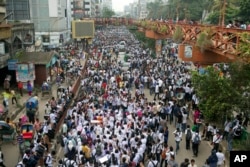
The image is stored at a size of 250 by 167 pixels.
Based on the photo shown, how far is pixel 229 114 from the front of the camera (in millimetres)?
Result: 13867

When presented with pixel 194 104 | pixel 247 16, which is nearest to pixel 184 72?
pixel 194 104

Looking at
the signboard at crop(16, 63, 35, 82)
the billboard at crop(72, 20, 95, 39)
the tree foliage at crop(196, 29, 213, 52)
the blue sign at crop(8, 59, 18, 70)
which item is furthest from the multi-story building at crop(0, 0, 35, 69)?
the billboard at crop(72, 20, 95, 39)

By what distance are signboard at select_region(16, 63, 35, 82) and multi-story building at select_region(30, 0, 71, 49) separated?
2365cm

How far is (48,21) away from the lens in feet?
155

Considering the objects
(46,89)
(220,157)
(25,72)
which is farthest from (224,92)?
(25,72)

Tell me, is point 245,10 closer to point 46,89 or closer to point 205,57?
point 205,57

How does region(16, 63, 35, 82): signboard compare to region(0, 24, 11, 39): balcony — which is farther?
region(16, 63, 35, 82): signboard

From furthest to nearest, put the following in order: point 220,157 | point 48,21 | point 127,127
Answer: point 48,21, point 127,127, point 220,157

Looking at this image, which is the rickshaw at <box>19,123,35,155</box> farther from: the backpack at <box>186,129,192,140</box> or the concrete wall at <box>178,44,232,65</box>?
the concrete wall at <box>178,44,232,65</box>

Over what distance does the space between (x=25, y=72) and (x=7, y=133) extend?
29.1ft

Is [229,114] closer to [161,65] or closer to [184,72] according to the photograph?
[184,72]

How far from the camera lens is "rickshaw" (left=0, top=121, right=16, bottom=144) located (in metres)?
14.8

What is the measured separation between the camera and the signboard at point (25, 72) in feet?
75.7

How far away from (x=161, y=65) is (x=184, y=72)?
397cm
